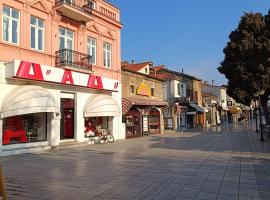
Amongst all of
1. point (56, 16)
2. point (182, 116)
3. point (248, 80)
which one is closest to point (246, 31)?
point (248, 80)

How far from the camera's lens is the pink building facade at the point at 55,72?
1716cm

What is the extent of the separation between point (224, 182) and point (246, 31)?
56.4 feet

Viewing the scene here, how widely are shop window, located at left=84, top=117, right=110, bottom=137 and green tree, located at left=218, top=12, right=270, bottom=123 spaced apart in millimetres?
9833

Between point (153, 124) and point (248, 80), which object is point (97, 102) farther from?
point (153, 124)

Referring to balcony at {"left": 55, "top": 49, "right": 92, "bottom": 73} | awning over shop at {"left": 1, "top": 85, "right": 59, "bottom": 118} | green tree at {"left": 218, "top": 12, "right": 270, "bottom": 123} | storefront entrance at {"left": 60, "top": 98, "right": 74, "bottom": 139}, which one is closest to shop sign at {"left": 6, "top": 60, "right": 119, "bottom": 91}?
balcony at {"left": 55, "top": 49, "right": 92, "bottom": 73}

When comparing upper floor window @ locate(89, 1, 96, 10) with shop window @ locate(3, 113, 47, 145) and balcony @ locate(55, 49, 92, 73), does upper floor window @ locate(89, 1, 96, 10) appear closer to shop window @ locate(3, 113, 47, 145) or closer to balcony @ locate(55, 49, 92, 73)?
balcony @ locate(55, 49, 92, 73)

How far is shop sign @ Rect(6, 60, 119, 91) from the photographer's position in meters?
16.8

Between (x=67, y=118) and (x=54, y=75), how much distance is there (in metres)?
3.71

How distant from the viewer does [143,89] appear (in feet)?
109

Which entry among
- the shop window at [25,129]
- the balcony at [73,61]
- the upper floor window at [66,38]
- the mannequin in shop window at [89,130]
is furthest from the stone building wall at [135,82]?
the shop window at [25,129]

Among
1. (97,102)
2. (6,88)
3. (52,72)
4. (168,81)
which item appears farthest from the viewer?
(168,81)

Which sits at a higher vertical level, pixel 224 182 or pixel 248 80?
pixel 248 80

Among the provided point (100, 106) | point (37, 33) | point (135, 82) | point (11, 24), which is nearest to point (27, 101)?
point (11, 24)

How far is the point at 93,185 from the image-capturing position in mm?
9352
